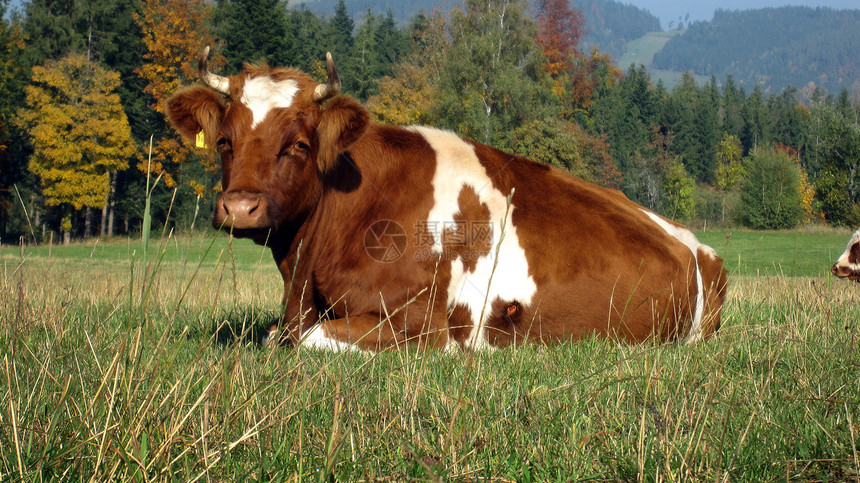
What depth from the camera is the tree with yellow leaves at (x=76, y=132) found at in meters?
40.8

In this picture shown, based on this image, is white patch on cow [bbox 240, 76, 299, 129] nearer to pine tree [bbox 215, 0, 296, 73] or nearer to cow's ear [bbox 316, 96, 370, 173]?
cow's ear [bbox 316, 96, 370, 173]

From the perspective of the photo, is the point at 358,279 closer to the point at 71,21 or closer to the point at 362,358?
the point at 362,358

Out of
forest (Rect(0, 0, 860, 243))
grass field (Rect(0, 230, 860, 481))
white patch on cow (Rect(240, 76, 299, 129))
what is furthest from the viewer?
forest (Rect(0, 0, 860, 243))

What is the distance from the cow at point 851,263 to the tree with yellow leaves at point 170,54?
4233cm

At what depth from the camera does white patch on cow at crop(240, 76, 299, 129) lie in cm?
489

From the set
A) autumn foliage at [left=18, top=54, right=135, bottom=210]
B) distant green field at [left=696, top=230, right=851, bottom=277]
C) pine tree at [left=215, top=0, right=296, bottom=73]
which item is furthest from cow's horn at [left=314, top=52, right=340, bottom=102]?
pine tree at [left=215, top=0, right=296, bottom=73]

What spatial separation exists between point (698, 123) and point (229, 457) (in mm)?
132335

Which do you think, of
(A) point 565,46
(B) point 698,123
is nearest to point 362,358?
(A) point 565,46

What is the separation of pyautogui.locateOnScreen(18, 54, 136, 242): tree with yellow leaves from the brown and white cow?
39.7m

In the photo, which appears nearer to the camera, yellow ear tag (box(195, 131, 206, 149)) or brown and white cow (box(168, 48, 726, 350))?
brown and white cow (box(168, 48, 726, 350))

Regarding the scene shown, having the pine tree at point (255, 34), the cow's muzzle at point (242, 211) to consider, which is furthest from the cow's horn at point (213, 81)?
the pine tree at point (255, 34)

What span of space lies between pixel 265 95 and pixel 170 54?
49981mm

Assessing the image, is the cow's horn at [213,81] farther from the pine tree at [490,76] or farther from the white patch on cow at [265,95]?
the pine tree at [490,76]

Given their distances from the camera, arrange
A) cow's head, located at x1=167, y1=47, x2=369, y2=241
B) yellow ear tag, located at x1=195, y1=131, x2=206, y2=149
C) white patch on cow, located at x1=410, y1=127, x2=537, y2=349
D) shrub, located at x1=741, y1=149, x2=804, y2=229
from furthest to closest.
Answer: shrub, located at x1=741, y1=149, x2=804, y2=229
yellow ear tag, located at x1=195, y1=131, x2=206, y2=149
white patch on cow, located at x1=410, y1=127, x2=537, y2=349
cow's head, located at x1=167, y1=47, x2=369, y2=241
